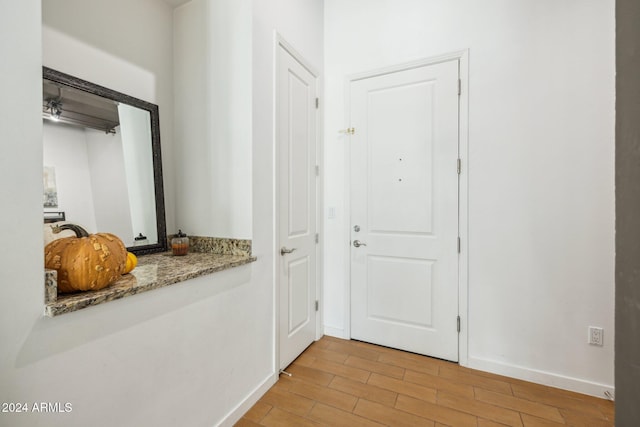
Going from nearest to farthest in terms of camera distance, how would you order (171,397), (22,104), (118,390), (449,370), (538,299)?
(22,104) → (118,390) → (171,397) → (538,299) → (449,370)

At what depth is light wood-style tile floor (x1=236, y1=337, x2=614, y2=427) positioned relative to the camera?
158cm

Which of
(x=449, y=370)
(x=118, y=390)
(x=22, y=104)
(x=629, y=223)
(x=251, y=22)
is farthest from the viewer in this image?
(x=449, y=370)

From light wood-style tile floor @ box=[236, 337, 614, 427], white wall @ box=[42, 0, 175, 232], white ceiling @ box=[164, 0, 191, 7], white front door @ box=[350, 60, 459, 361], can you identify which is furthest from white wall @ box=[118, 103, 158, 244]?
white front door @ box=[350, 60, 459, 361]

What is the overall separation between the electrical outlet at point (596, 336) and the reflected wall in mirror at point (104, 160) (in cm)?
284

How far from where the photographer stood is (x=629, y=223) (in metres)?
0.37

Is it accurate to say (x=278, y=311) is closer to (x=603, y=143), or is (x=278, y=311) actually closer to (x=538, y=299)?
(x=538, y=299)

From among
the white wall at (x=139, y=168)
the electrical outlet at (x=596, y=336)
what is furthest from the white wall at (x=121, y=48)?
the electrical outlet at (x=596, y=336)

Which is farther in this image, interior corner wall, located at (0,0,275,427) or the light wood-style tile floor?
the light wood-style tile floor

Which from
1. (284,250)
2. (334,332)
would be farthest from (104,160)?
(334,332)

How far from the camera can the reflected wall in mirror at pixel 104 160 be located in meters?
1.33

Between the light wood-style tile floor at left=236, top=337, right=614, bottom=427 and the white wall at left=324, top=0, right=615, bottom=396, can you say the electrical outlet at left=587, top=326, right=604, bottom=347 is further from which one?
the light wood-style tile floor at left=236, top=337, right=614, bottom=427

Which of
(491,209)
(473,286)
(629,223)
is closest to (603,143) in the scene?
(491,209)

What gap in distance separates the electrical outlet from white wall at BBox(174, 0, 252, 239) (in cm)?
231

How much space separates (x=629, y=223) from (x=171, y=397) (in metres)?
1.59
